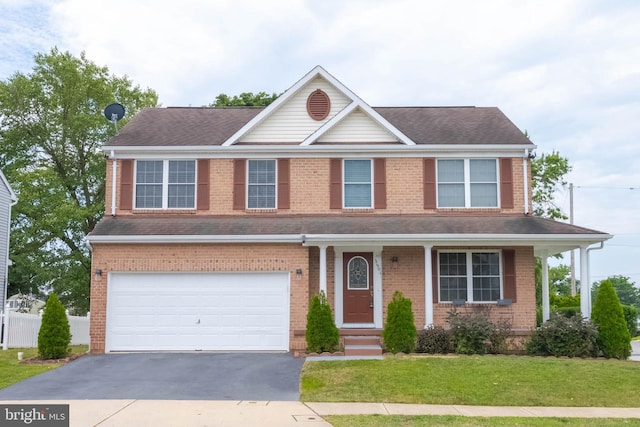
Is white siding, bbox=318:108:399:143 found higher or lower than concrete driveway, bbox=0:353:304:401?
higher

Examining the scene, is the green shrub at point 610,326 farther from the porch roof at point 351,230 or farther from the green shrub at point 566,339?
the porch roof at point 351,230

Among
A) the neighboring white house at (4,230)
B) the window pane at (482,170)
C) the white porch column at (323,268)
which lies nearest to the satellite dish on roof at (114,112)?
the neighboring white house at (4,230)

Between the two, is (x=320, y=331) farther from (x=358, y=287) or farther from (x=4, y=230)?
(x=4, y=230)

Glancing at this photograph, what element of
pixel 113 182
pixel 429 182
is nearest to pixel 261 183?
pixel 113 182

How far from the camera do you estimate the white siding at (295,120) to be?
63.6 feet

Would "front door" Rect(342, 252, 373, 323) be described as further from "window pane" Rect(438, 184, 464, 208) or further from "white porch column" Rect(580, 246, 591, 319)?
"white porch column" Rect(580, 246, 591, 319)

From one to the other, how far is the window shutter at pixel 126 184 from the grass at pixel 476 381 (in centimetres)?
791

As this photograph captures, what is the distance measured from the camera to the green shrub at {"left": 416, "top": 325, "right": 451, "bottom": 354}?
16078 millimetres

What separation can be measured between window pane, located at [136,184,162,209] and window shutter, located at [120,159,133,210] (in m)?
0.23

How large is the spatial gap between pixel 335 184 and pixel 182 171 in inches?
180

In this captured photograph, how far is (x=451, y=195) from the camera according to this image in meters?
19.1

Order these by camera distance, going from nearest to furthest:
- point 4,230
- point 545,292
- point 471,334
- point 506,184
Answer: point 471,334 < point 506,184 < point 545,292 < point 4,230

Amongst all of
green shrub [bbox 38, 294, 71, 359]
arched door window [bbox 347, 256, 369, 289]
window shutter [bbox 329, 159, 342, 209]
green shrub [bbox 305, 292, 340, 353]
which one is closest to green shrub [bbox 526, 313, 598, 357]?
arched door window [bbox 347, 256, 369, 289]

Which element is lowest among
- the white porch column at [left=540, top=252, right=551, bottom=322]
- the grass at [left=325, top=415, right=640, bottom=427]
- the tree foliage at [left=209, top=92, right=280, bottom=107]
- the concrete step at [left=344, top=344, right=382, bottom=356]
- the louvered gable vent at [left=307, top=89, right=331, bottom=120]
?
the grass at [left=325, top=415, right=640, bottom=427]
